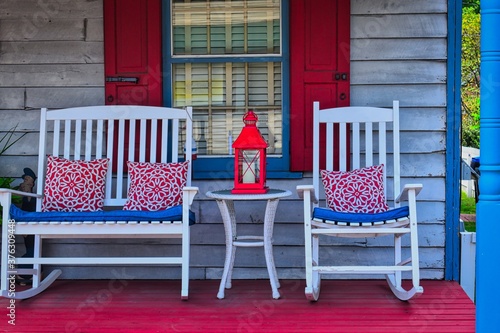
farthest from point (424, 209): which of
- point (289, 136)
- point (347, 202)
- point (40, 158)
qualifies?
point (40, 158)

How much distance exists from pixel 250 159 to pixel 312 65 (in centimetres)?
86

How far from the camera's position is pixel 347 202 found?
4449 mm

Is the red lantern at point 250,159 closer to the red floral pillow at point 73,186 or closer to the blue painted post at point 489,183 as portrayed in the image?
the red floral pillow at point 73,186

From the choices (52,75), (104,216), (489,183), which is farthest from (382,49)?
(52,75)

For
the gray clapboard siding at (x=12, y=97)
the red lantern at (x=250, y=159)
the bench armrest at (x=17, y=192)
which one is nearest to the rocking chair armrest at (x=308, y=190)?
the red lantern at (x=250, y=159)

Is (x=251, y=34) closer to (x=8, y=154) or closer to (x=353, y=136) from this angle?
(x=353, y=136)

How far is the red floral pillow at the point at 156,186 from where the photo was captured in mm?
4496

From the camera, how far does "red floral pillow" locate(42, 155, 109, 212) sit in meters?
4.54

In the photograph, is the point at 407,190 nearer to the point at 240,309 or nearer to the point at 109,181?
the point at 240,309

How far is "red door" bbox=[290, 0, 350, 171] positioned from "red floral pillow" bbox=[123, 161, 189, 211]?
830 mm

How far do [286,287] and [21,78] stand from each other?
2.33 m

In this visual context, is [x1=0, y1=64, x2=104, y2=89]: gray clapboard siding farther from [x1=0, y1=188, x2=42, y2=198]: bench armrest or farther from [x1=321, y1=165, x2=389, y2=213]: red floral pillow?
[x1=321, y1=165, x2=389, y2=213]: red floral pillow

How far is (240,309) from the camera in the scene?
402 centimetres

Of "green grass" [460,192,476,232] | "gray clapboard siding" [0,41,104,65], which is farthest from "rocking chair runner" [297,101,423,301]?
"green grass" [460,192,476,232]
